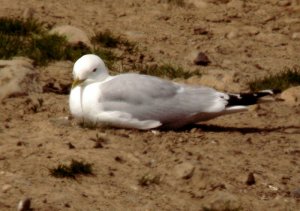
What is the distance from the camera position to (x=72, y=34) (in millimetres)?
10367

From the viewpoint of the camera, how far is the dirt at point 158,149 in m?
6.84

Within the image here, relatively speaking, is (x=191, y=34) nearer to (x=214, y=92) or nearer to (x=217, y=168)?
(x=214, y=92)

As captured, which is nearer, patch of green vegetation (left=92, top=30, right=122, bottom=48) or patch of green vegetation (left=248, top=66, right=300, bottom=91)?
patch of green vegetation (left=248, top=66, right=300, bottom=91)

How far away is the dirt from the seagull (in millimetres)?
104

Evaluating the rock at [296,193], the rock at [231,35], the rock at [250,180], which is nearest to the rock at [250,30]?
the rock at [231,35]

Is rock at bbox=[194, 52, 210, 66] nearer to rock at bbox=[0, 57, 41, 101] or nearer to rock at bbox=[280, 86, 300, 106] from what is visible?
rock at bbox=[280, 86, 300, 106]

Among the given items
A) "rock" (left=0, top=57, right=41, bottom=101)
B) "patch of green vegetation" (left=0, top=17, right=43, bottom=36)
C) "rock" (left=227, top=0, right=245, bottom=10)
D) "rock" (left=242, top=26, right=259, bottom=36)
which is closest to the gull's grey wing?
"rock" (left=0, top=57, right=41, bottom=101)

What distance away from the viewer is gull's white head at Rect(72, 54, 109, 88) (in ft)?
27.3

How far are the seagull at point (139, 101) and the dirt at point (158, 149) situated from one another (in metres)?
0.10

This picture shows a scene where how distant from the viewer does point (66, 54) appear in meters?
9.94

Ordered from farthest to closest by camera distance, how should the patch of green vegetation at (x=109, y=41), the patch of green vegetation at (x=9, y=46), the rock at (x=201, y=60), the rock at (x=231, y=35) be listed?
the rock at (x=231, y=35), the patch of green vegetation at (x=109, y=41), the rock at (x=201, y=60), the patch of green vegetation at (x=9, y=46)

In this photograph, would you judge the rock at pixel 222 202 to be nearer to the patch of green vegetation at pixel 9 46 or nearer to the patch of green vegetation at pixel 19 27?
the patch of green vegetation at pixel 9 46

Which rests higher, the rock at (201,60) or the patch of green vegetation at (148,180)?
the rock at (201,60)

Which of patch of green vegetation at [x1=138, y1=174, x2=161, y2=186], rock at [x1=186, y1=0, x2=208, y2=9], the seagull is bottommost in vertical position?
patch of green vegetation at [x1=138, y1=174, x2=161, y2=186]
